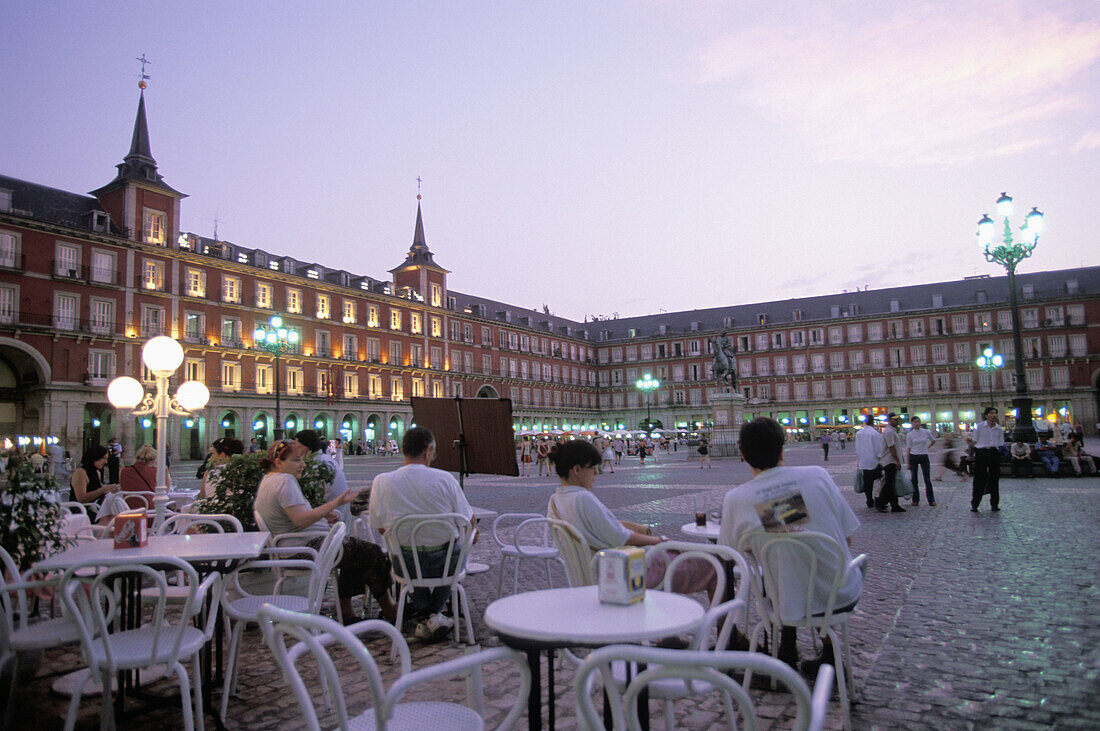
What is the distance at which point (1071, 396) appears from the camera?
49.9m

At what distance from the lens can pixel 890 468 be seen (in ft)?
31.2

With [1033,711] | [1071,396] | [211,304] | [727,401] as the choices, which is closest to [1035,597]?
[1033,711]

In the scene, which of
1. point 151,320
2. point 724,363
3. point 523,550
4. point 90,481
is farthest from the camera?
point 151,320

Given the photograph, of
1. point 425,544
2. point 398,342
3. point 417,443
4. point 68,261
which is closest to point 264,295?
point 68,261

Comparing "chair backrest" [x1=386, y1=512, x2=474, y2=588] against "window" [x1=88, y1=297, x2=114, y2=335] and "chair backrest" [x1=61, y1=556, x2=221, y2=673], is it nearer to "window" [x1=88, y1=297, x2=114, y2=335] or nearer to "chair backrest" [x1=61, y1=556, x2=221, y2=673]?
"chair backrest" [x1=61, y1=556, x2=221, y2=673]

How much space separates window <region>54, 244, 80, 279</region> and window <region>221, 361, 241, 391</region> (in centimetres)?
780

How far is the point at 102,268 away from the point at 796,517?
1371 inches

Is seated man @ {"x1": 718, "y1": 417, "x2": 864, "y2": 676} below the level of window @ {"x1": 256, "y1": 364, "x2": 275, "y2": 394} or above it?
below

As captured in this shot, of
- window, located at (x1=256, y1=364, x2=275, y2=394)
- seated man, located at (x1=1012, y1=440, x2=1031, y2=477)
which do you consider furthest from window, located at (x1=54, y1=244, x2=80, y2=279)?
seated man, located at (x1=1012, y1=440, x2=1031, y2=477)

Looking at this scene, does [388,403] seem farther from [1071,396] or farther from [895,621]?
[1071,396]

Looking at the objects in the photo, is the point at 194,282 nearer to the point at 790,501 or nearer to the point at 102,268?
the point at 102,268

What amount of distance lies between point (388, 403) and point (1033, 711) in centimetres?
4315

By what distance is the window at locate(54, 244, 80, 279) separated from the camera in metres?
29.2

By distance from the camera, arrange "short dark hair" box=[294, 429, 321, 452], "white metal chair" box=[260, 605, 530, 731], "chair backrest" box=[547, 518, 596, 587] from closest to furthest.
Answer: "white metal chair" box=[260, 605, 530, 731] → "chair backrest" box=[547, 518, 596, 587] → "short dark hair" box=[294, 429, 321, 452]
